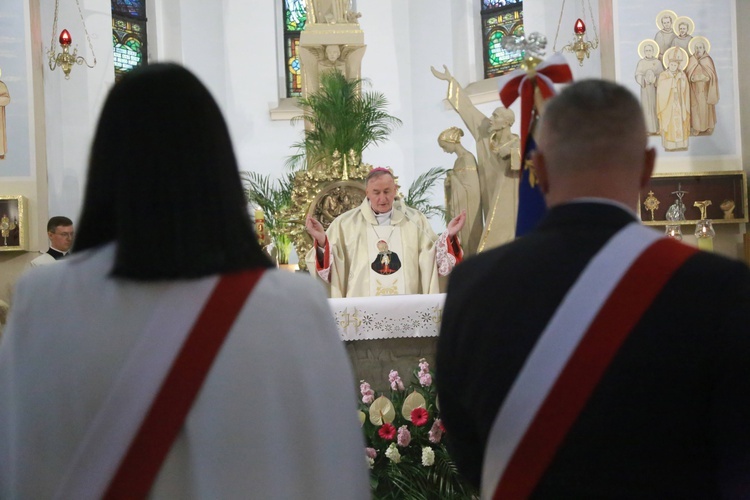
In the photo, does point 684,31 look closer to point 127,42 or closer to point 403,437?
point 127,42

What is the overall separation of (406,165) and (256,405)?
45.8 feet

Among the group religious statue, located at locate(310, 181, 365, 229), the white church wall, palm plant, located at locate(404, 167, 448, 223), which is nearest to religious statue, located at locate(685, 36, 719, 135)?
the white church wall

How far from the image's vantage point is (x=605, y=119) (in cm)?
180

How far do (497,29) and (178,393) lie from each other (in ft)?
47.7

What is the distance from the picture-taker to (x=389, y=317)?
5961 millimetres

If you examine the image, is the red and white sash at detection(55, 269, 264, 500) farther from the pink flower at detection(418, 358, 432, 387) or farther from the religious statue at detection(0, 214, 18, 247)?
the religious statue at detection(0, 214, 18, 247)

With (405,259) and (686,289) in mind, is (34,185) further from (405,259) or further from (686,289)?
(686,289)

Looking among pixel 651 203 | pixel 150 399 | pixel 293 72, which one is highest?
pixel 293 72

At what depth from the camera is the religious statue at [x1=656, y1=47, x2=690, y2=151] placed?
40.7 feet

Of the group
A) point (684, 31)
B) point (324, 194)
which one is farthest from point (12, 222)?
point (684, 31)

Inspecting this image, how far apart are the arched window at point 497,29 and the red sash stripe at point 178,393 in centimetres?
1409

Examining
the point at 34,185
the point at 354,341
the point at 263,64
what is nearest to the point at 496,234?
the point at 354,341

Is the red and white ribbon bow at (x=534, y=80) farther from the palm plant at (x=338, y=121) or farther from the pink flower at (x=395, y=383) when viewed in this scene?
the palm plant at (x=338, y=121)

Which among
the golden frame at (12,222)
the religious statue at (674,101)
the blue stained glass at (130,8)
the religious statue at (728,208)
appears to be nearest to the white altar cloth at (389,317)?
the golden frame at (12,222)
